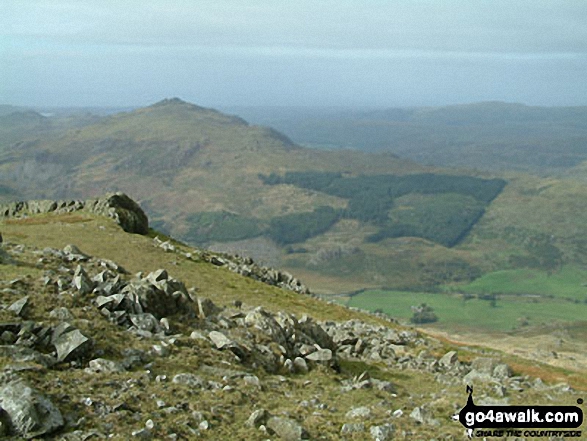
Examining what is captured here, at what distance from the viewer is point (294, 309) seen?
5447 cm

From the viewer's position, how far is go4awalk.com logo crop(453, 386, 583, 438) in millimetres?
19672

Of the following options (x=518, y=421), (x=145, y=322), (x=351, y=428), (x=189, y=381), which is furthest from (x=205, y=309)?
(x=518, y=421)

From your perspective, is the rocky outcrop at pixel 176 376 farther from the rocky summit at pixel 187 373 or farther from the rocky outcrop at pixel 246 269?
the rocky outcrop at pixel 246 269

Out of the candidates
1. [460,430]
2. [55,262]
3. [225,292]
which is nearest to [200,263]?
[225,292]

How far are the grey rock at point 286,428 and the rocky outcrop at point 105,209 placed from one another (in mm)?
57294

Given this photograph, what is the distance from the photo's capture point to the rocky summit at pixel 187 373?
663 inches

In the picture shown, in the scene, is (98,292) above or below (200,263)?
above

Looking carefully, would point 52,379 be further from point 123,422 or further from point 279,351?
point 279,351

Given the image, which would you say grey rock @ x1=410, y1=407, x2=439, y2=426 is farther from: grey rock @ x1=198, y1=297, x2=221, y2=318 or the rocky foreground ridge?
the rocky foreground ridge

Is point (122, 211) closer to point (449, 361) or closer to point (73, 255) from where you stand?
point (73, 255)

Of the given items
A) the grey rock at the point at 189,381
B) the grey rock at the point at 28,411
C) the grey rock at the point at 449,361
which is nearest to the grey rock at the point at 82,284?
the grey rock at the point at 189,381

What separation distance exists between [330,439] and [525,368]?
29.2 m

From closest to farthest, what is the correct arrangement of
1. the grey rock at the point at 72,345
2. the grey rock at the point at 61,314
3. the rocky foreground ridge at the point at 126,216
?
the grey rock at the point at 72,345 → the grey rock at the point at 61,314 → the rocky foreground ridge at the point at 126,216

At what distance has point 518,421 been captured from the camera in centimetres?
2112
